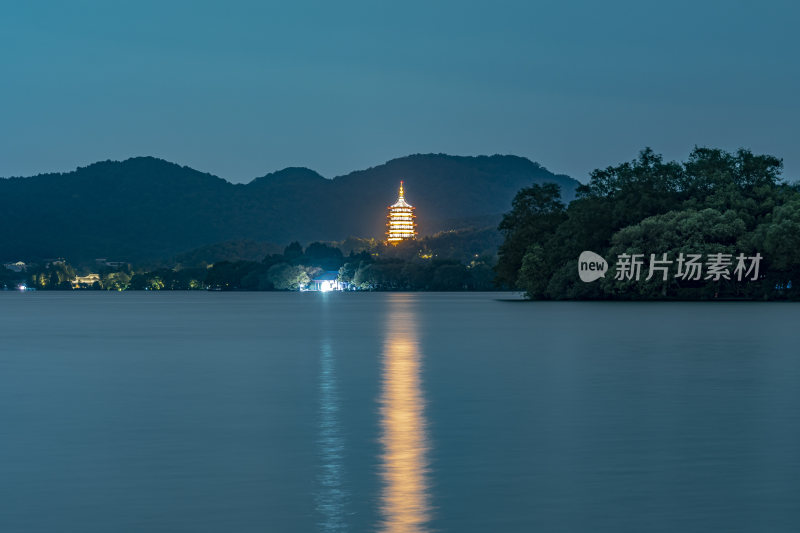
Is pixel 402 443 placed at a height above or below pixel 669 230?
below

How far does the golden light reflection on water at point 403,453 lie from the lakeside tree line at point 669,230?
268ft

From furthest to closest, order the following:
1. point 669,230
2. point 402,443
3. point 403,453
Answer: point 669,230 < point 402,443 < point 403,453

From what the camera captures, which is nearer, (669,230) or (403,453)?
(403,453)

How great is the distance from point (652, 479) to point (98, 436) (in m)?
10.5

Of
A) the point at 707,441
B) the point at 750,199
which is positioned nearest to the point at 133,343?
the point at 707,441

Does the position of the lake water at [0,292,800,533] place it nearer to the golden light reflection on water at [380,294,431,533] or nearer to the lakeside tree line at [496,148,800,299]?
the golden light reflection on water at [380,294,431,533]

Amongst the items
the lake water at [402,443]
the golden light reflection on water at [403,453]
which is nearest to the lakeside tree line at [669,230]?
the lake water at [402,443]

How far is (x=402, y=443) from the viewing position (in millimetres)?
19719

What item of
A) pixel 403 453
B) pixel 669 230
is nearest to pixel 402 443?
pixel 403 453

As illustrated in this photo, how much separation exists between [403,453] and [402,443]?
1.23 metres

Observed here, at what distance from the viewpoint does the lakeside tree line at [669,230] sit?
113938mm

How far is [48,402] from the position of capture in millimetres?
27078

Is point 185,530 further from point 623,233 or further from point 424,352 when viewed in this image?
point 623,233

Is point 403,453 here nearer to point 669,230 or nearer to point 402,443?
point 402,443
